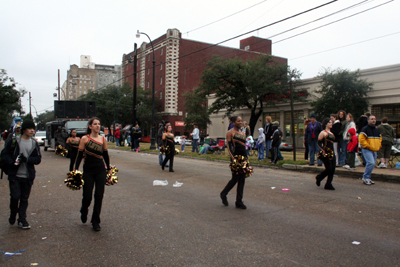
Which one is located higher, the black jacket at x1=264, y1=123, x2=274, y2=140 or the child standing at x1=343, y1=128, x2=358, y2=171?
the black jacket at x1=264, y1=123, x2=274, y2=140

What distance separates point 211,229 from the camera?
16.7 feet

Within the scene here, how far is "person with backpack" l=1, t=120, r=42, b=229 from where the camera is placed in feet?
16.3

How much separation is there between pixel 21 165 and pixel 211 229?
3.15 metres

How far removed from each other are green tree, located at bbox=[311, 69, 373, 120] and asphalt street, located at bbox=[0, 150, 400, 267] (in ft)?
58.4

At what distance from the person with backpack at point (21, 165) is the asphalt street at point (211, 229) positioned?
0.41 meters

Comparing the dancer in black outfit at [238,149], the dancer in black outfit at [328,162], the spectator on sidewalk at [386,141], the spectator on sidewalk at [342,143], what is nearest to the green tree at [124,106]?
the spectator on sidewalk at [342,143]

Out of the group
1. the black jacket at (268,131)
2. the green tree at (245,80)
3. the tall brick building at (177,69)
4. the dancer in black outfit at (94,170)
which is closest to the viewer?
the dancer in black outfit at (94,170)

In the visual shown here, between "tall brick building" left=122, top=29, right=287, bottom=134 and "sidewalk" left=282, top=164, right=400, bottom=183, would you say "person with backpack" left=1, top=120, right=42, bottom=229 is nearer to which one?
"sidewalk" left=282, top=164, right=400, bottom=183

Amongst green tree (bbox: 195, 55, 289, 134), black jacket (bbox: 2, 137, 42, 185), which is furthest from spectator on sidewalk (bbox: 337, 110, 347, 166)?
green tree (bbox: 195, 55, 289, 134)

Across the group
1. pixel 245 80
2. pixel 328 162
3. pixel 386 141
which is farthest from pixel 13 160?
pixel 245 80

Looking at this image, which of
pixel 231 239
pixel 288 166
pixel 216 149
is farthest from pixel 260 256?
pixel 216 149

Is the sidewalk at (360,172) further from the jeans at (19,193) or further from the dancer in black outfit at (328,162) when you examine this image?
the jeans at (19,193)

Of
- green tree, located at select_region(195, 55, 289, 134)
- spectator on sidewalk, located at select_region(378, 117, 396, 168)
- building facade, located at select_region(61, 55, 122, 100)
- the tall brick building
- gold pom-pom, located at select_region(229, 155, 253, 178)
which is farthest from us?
building facade, located at select_region(61, 55, 122, 100)

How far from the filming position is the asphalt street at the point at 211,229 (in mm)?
3949
